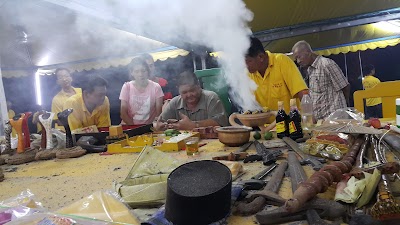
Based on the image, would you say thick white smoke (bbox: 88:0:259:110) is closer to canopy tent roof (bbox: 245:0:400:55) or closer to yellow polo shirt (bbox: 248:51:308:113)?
yellow polo shirt (bbox: 248:51:308:113)

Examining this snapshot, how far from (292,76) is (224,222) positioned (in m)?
2.90

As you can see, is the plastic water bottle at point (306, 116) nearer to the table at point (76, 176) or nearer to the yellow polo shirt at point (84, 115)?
the table at point (76, 176)

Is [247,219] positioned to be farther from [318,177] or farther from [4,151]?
[4,151]

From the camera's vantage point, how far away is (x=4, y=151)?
8.50 feet

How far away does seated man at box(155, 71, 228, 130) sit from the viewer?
12.4ft

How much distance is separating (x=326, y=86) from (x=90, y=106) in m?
3.44

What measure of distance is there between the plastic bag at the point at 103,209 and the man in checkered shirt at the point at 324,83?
11.7ft

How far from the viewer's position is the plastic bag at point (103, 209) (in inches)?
36.2

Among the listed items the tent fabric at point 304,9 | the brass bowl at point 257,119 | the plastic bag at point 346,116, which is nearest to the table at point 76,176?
the brass bowl at point 257,119

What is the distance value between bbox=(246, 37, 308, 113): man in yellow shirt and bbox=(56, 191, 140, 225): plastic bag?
2.86 metres

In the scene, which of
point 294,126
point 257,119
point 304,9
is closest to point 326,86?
point 304,9

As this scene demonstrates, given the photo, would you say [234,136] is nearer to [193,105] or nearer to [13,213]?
[13,213]

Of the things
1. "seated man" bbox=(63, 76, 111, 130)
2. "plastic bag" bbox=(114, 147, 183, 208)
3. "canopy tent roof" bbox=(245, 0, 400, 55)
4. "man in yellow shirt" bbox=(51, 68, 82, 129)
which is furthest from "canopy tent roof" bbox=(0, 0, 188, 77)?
"plastic bag" bbox=(114, 147, 183, 208)

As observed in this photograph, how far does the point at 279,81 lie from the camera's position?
140 inches
